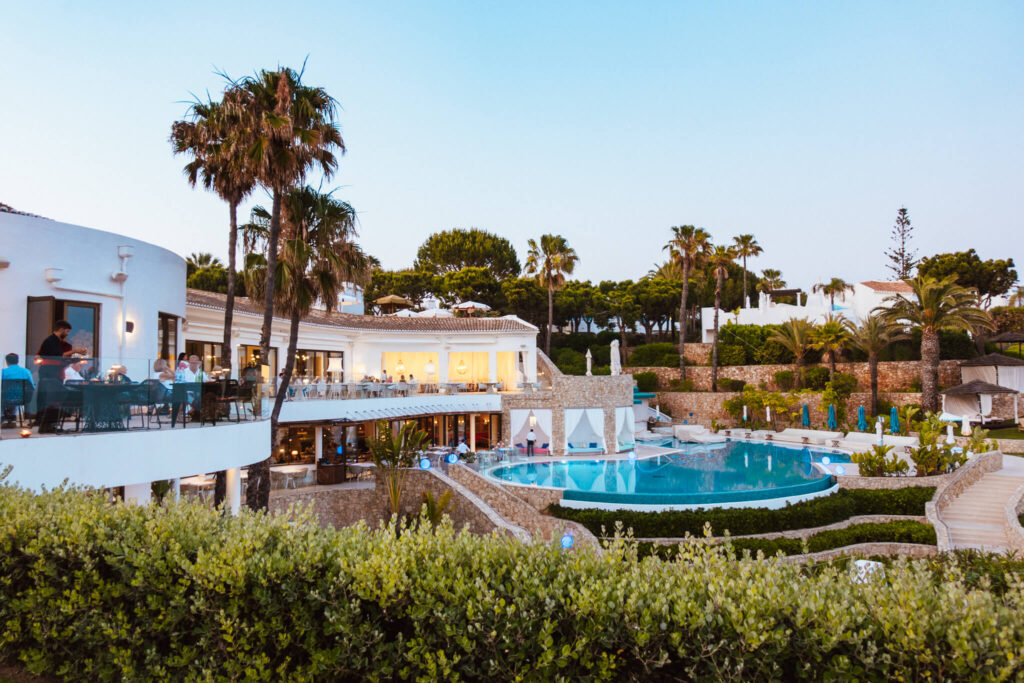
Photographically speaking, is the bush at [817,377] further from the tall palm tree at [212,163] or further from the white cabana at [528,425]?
the tall palm tree at [212,163]

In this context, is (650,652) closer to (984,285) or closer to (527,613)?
(527,613)

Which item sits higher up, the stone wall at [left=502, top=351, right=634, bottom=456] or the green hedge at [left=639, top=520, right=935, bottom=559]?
the stone wall at [left=502, top=351, right=634, bottom=456]

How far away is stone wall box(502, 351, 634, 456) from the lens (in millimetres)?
28781

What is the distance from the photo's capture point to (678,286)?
51312 millimetres

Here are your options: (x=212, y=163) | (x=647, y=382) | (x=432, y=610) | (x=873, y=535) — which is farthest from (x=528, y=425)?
(x=432, y=610)

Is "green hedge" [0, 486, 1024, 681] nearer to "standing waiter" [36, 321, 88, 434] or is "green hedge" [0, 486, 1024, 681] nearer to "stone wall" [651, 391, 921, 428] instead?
"standing waiter" [36, 321, 88, 434]

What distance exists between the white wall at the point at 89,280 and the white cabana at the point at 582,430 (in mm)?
18319

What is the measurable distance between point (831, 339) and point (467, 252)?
27852 mm

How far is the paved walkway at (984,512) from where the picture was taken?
16.8 metres

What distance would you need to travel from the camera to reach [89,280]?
12.7 metres

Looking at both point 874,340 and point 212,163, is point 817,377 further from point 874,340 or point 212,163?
point 212,163

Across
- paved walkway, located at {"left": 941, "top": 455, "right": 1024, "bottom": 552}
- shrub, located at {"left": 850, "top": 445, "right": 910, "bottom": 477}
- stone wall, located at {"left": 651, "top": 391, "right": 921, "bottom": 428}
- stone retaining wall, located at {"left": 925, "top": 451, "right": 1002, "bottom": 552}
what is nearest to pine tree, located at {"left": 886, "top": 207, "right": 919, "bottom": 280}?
stone wall, located at {"left": 651, "top": 391, "right": 921, "bottom": 428}

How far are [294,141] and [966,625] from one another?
1620cm

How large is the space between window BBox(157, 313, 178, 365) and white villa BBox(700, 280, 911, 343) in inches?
1483
